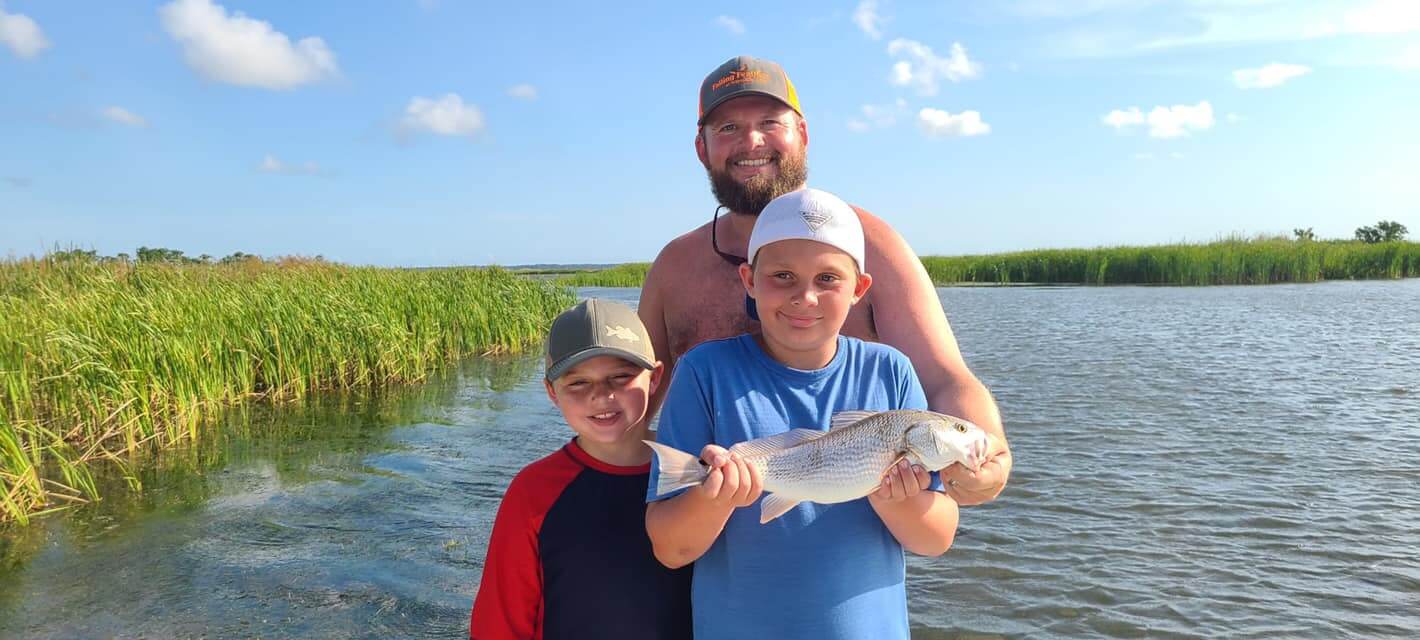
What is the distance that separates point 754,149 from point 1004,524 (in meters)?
5.48

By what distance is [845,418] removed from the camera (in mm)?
2006

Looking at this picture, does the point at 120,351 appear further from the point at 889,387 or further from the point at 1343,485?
the point at 1343,485

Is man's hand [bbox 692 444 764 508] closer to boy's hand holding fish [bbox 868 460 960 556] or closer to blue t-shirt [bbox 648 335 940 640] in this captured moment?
blue t-shirt [bbox 648 335 940 640]

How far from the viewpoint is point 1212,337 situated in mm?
18594

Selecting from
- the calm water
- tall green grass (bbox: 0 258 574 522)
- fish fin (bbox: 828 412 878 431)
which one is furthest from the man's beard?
tall green grass (bbox: 0 258 574 522)

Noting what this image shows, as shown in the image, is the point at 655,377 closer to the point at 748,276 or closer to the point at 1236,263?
the point at 748,276

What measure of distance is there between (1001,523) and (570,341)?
19.7ft

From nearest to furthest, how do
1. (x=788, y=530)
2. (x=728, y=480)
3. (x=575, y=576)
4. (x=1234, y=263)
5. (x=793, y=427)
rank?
(x=728, y=480) → (x=788, y=530) → (x=793, y=427) → (x=575, y=576) → (x=1234, y=263)

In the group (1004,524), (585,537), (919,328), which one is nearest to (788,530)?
(585,537)

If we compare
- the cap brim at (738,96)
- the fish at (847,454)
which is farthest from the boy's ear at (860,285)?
the cap brim at (738,96)

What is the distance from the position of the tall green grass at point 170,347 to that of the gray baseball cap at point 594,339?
6804 mm

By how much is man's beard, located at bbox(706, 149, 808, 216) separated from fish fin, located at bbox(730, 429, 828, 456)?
1287 mm

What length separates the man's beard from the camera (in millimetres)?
3055

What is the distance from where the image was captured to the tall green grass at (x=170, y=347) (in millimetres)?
8156
